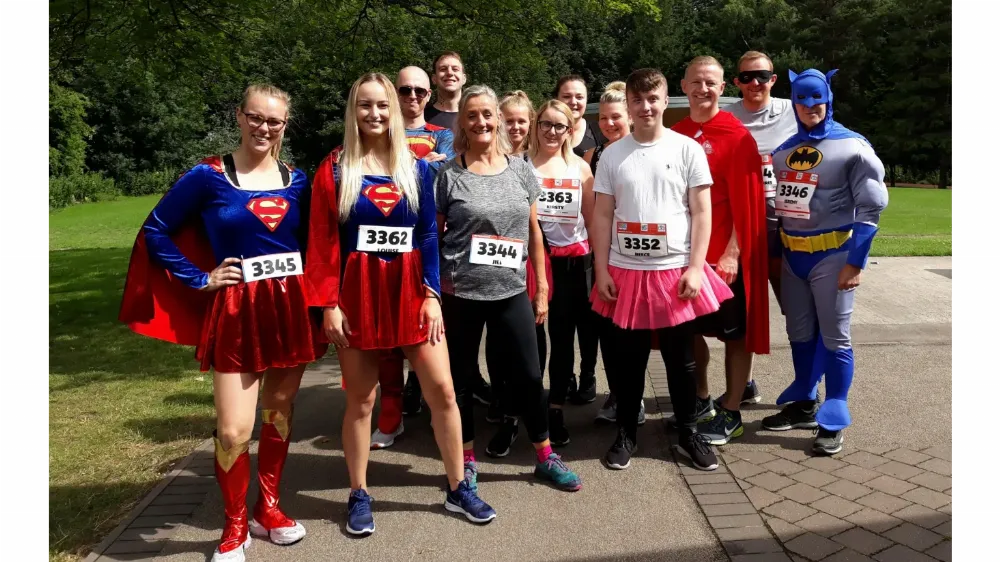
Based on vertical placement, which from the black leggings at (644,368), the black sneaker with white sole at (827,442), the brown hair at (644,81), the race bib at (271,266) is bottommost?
the black sneaker with white sole at (827,442)

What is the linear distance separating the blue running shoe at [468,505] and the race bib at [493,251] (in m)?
1.02

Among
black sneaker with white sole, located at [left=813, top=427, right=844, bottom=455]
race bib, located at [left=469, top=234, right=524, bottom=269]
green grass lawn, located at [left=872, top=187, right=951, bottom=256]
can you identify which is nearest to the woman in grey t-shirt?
race bib, located at [left=469, top=234, right=524, bottom=269]

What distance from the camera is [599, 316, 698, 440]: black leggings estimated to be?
4211mm

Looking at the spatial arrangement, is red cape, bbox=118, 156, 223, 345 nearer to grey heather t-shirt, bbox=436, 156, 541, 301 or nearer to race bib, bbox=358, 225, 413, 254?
race bib, bbox=358, 225, 413, 254

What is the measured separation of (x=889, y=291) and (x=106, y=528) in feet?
27.2

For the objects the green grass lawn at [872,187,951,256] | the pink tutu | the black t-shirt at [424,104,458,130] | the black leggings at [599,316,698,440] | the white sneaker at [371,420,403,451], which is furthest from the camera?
the green grass lawn at [872,187,951,256]

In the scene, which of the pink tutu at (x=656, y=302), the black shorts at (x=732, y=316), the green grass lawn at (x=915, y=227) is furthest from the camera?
the green grass lawn at (x=915, y=227)

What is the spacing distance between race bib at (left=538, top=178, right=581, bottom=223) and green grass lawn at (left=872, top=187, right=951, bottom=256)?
374 inches

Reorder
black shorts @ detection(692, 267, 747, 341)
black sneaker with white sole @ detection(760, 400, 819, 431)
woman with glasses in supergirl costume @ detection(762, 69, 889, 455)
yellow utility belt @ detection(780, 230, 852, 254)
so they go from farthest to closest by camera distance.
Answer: black sneaker with white sole @ detection(760, 400, 819, 431) < black shorts @ detection(692, 267, 747, 341) < yellow utility belt @ detection(780, 230, 852, 254) < woman with glasses in supergirl costume @ detection(762, 69, 889, 455)

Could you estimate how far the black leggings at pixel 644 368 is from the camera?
13.8ft

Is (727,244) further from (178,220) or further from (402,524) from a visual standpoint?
(178,220)

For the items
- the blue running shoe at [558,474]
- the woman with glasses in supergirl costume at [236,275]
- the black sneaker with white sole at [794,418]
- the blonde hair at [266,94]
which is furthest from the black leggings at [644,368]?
the blonde hair at [266,94]

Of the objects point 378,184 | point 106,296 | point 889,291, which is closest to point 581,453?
point 378,184

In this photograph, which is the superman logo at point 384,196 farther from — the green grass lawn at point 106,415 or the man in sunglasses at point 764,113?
the man in sunglasses at point 764,113
